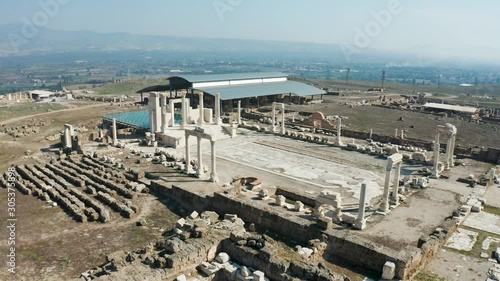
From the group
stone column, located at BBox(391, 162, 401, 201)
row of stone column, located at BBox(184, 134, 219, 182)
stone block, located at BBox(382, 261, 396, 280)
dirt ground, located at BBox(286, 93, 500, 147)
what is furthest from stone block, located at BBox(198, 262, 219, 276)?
dirt ground, located at BBox(286, 93, 500, 147)

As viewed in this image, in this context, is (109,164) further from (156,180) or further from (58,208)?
(58,208)

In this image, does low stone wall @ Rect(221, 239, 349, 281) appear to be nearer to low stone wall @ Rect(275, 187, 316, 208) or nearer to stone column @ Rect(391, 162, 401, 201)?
low stone wall @ Rect(275, 187, 316, 208)

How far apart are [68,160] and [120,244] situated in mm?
16915

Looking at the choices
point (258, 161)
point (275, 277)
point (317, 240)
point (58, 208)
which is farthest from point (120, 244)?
point (258, 161)

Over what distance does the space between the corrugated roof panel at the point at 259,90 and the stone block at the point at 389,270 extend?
4476cm

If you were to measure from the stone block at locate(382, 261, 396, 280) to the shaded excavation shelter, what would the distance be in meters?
44.4

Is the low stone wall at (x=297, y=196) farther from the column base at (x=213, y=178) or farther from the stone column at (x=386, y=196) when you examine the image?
the column base at (x=213, y=178)

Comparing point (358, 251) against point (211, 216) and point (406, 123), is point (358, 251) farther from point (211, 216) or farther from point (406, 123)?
point (406, 123)

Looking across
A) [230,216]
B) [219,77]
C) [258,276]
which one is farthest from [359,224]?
[219,77]

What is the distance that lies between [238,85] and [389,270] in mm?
55632

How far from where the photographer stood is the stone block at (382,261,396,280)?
1462cm

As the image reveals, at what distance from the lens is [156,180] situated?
1041 inches

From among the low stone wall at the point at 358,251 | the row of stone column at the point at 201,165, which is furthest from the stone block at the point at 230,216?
the row of stone column at the point at 201,165

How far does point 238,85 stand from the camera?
6788 cm
